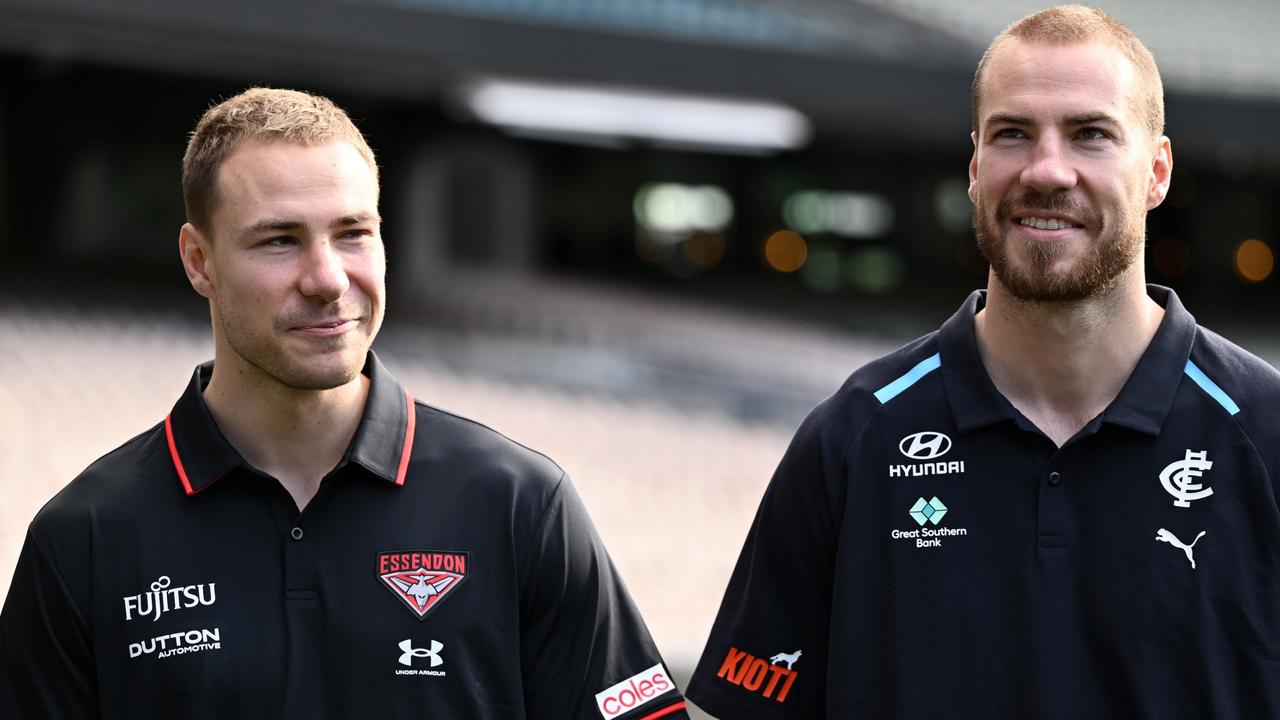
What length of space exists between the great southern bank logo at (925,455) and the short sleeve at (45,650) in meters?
1.33

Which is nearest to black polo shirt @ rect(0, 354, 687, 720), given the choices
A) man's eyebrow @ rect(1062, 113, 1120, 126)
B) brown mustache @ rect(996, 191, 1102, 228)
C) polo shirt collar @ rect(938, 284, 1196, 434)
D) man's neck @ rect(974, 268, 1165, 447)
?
polo shirt collar @ rect(938, 284, 1196, 434)

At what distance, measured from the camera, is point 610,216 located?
1310 inches

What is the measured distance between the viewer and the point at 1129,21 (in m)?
29.0

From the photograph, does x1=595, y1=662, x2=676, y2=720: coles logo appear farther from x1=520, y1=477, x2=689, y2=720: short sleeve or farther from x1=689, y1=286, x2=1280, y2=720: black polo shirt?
x1=689, y1=286, x2=1280, y2=720: black polo shirt

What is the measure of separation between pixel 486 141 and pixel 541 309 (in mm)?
6559

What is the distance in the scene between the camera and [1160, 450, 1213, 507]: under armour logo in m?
2.46

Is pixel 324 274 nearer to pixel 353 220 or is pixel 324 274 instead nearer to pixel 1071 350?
pixel 353 220

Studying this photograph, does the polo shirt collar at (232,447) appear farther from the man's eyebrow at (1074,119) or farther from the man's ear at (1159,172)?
the man's ear at (1159,172)

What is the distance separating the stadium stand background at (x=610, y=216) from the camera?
13133 mm

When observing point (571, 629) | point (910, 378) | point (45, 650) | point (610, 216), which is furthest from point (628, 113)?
point (45, 650)

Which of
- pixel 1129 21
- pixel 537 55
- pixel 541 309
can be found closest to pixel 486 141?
pixel 541 309

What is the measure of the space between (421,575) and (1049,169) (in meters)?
1.18

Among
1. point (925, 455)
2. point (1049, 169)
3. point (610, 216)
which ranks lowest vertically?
point (925, 455)

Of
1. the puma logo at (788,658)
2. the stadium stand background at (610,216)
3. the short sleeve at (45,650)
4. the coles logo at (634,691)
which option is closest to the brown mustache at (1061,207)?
the puma logo at (788,658)
